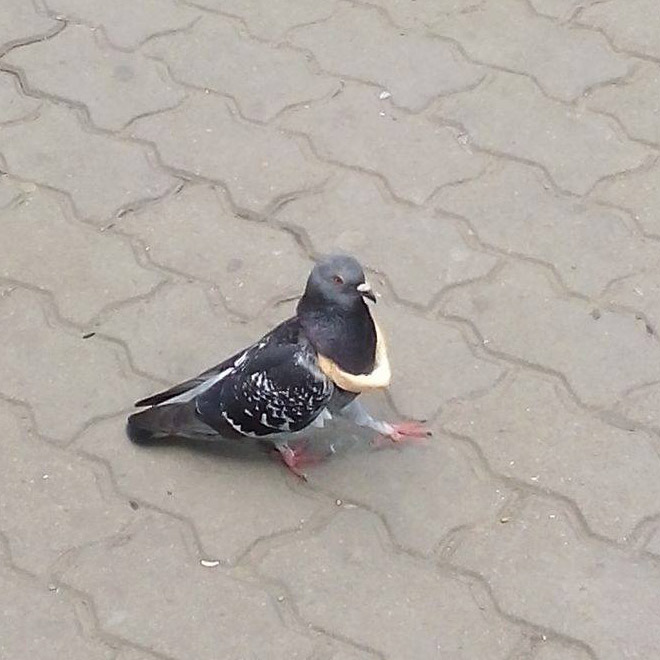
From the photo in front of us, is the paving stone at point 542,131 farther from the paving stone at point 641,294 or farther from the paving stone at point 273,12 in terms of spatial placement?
the paving stone at point 273,12

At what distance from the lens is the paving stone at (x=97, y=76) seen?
4629mm

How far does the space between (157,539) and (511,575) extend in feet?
2.92

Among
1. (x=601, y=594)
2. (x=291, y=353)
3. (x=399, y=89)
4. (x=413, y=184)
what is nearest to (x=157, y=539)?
(x=291, y=353)

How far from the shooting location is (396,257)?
165 inches

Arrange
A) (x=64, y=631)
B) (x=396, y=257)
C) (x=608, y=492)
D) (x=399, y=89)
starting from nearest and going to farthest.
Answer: (x=64, y=631) → (x=608, y=492) → (x=396, y=257) → (x=399, y=89)

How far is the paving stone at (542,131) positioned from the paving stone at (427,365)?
739mm

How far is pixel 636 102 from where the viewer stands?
4.62 meters

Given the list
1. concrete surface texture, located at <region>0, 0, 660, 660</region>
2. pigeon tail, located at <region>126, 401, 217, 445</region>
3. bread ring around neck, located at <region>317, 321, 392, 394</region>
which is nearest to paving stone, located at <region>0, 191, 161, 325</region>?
concrete surface texture, located at <region>0, 0, 660, 660</region>

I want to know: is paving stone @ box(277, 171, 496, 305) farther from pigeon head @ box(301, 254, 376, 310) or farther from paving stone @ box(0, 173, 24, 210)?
paving stone @ box(0, 173, 24, 210)

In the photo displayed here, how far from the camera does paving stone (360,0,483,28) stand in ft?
16.0

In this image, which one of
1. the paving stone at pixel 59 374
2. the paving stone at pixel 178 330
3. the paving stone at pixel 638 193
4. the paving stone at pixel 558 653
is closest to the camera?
the paving stone at pixel 558 653

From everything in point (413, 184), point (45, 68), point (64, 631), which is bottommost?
point (64, 631)

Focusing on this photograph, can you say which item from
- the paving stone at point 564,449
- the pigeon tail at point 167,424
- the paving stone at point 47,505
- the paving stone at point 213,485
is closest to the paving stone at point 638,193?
the paving stone at point 564,449

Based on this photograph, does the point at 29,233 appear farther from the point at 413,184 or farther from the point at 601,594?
the point at 601,594
